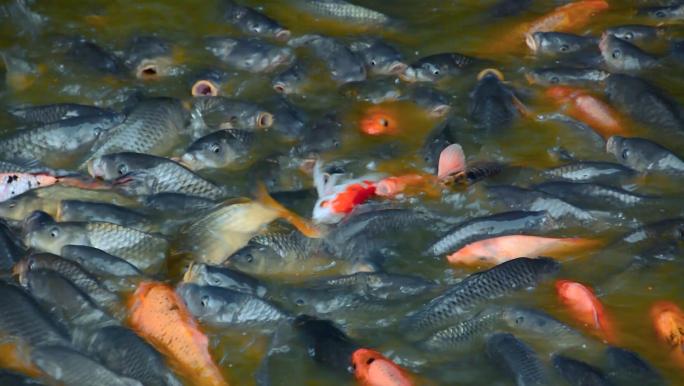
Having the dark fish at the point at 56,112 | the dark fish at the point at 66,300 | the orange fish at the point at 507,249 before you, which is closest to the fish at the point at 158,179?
the dark fish at the point at 56,112

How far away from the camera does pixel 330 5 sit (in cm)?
832

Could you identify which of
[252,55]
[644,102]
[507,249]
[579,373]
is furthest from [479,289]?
[252,55]

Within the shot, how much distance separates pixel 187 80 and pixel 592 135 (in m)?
2.43

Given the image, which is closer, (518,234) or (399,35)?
(518,234)

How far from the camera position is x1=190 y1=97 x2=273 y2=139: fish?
7.07m

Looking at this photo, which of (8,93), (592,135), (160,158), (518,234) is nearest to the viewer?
(518,234)

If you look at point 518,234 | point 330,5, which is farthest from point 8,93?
Result: point 518,234

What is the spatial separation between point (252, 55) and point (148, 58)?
25.2 inches

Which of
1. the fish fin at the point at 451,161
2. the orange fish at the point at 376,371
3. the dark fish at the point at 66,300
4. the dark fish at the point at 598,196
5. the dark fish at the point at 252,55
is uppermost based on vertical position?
the orange fish at the point at 376,371

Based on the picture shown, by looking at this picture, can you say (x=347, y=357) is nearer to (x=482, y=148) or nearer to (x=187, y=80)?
(x=482, y=148)

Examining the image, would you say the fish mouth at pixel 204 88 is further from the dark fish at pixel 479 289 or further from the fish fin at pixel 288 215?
the dark fish at pixel 479 289

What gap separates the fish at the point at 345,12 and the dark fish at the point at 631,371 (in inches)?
145

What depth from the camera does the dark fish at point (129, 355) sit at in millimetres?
5031

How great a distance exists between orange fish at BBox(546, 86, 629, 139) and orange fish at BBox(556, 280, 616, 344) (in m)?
1.59
